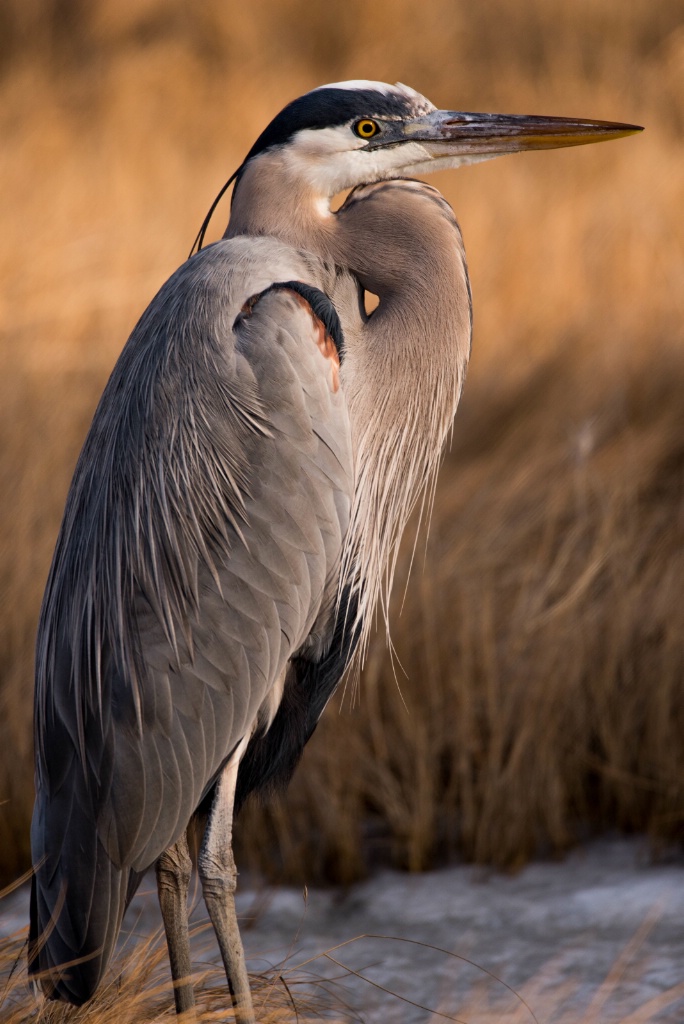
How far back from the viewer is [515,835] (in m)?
3.48

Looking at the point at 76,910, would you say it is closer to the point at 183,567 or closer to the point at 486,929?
the point at 183,567

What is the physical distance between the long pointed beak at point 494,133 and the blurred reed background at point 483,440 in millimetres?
1147

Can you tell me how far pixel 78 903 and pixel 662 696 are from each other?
1848 millimetres

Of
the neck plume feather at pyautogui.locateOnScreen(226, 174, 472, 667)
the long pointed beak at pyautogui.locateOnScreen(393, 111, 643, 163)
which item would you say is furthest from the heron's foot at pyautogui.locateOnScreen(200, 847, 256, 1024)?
the long pointed beak at pyautogui.locateOnScreen(393, 111, 643, 163)

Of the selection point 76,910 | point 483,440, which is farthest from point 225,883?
point 483,440

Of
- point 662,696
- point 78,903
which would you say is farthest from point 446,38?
point 78,903

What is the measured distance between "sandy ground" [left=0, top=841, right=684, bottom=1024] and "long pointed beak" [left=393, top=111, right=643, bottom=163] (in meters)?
1.80

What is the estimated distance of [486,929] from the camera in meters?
3.36

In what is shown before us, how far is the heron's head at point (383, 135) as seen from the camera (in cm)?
236

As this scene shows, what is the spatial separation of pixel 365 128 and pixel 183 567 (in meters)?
0.88

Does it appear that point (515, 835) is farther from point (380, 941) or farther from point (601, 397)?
point (601, 397)

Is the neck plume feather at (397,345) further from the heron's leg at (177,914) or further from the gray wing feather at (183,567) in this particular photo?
the heron's leg at (177,914)

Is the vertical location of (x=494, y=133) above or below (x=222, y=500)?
above

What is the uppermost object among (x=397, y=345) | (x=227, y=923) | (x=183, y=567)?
(x=397, y=345)
